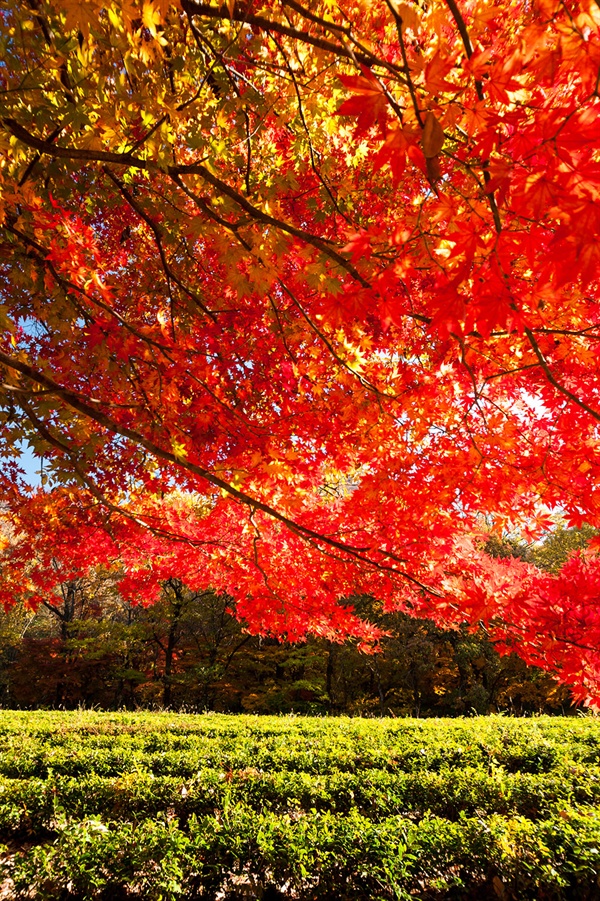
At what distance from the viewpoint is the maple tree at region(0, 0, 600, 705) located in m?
1.36

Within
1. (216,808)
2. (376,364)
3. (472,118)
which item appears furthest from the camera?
(216,808)

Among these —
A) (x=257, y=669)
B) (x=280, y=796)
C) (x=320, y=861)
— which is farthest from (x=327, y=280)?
(x=257, y=669)

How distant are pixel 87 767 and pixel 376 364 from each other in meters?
6.18

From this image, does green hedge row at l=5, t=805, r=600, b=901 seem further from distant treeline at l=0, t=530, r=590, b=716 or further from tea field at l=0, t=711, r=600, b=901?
distant treeline at l=0, t=530, r=590, b=716

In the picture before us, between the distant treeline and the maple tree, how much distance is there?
44.3ft

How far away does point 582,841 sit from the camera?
365cm

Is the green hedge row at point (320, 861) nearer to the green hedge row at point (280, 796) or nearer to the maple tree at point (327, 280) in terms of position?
the green hedge row at point (280, 796)

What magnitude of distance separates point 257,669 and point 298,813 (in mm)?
15595

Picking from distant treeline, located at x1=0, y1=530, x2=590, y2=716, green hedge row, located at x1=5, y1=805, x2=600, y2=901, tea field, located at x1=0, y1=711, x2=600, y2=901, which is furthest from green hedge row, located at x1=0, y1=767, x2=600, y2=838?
distant treeline, located at x1=0, y1=530, x2=590, y2=716

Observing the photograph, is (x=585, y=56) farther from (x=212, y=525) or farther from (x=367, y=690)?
(x=367, y=690)

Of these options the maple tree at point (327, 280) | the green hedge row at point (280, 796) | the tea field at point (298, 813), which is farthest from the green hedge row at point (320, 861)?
the maple tree at point (327, 280)

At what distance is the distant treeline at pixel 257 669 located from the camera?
56.5ft

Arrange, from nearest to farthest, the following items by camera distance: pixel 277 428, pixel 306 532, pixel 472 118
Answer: pixel 472 118 < pixel 306 532 < pixel 277 428

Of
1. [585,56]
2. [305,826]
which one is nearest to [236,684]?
[305,826]
